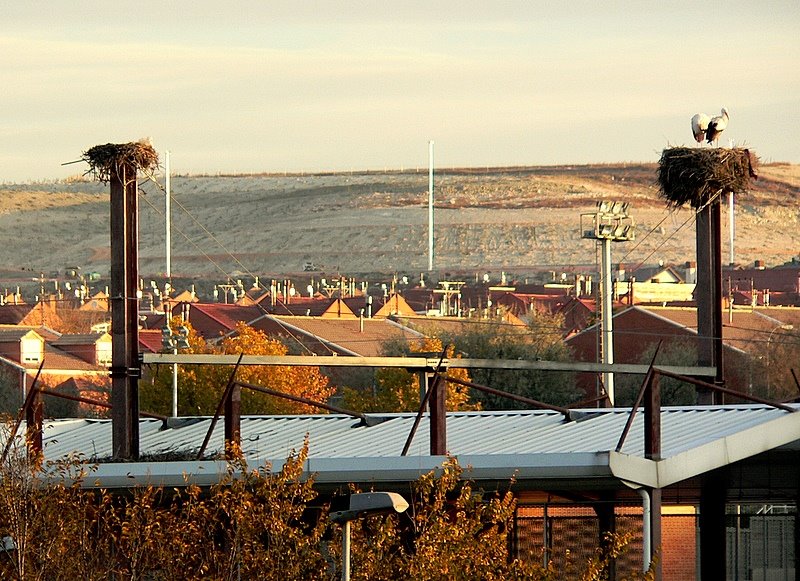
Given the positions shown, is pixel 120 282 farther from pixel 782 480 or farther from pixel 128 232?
pixel 782 480

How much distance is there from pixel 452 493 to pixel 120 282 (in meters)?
5.90

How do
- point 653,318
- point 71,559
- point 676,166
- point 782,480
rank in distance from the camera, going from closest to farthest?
point 71,559
point 782,480
point 676,166
point 653,318

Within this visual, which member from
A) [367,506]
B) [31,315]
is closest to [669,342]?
[31,315]

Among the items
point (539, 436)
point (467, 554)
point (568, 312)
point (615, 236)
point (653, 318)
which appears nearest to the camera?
point (467, 554)

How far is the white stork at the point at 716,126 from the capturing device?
2461 centimetres

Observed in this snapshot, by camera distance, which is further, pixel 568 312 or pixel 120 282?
pixel 568 312

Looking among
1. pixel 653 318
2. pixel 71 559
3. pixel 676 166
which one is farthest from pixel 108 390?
pixel 71 559

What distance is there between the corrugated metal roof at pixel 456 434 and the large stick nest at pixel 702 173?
3.14m

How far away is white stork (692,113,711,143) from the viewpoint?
24688 mm

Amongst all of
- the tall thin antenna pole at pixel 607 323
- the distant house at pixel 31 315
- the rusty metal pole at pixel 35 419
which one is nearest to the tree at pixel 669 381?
the tall thin antenna pole at pixel 607 323

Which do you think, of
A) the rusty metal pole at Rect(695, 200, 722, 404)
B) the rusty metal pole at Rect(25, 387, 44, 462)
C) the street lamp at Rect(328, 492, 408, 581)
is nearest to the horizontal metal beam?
the rusty metal pole at Rect(25, 387, 44, 462)

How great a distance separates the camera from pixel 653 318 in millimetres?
80938

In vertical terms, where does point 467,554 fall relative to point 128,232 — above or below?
below

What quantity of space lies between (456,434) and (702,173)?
15.8ft
